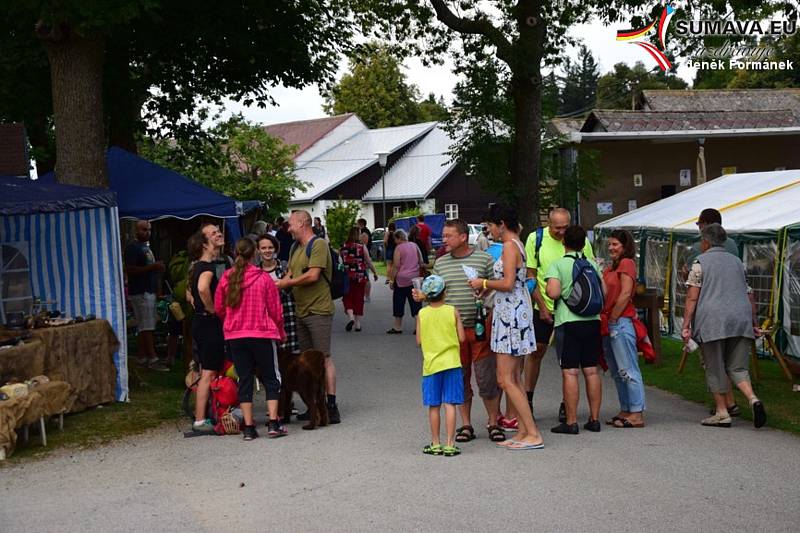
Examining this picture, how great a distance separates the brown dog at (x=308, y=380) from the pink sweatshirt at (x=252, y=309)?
17.8 inches

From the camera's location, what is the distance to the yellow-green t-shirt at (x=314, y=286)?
10062mm

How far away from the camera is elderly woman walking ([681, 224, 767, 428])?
30.8 ft

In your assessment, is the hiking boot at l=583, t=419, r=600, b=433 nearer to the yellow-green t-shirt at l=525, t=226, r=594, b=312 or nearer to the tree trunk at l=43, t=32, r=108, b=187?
the yellow-green t-shirt at l=525, t=226, r=594, b=312

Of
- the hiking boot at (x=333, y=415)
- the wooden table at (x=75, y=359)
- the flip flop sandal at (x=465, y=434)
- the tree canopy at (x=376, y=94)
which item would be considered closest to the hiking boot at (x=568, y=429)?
the flip flop sandal at (x=465, y=434)

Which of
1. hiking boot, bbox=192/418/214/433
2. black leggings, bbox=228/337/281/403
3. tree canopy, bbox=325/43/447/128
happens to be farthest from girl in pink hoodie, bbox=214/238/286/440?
tree canopy, bbox=325/43/447/128

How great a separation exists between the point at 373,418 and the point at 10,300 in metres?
4.83

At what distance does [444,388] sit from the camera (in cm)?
845

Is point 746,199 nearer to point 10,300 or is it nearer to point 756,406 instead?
point 756,406

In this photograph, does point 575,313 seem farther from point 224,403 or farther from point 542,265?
point 224,403

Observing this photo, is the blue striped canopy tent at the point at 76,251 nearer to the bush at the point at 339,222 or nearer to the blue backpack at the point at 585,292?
the blue backpack at the point at 585,292

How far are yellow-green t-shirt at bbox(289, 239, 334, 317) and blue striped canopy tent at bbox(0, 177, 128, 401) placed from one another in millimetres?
2382

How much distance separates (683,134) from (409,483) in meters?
28.5

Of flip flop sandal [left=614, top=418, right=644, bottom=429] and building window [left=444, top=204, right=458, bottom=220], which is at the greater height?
building window [left=444, top=204, right=458, bottom=220]

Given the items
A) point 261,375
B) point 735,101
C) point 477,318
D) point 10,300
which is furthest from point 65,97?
point 735,101
